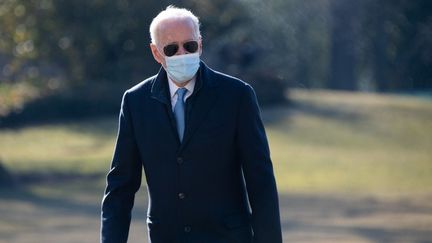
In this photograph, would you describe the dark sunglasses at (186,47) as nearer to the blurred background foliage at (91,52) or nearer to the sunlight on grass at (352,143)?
the sunlight on grass at (352,143)

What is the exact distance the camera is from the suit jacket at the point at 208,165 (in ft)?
15.4

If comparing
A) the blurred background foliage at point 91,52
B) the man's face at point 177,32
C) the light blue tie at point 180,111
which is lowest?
the light blue tie at point 180,111

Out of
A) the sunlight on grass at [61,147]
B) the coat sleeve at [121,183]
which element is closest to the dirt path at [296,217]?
the sunlight on grass at [61,147]

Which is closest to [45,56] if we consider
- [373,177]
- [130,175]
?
[373,177]

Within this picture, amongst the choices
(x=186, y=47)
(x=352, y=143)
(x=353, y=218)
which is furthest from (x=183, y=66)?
(x=352, y=143)

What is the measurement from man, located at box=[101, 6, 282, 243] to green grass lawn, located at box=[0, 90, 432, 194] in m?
14.1

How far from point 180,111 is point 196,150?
212mm

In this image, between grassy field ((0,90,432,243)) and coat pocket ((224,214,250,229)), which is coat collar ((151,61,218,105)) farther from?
grassy field ((0,90,432,243))

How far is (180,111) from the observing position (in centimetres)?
484

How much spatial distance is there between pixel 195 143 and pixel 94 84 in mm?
26825

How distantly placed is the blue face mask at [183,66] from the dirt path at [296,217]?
27.1 feet

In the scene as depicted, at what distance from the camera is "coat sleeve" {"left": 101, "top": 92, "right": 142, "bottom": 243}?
193 inches

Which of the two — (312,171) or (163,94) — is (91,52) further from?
(163,94)

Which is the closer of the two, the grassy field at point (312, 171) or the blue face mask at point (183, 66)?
the blue face mask at point (183, 66)
